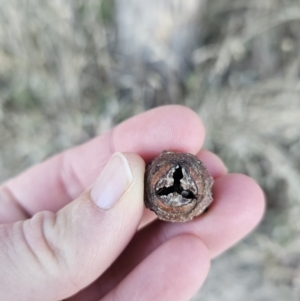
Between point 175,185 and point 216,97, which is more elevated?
point 175,185

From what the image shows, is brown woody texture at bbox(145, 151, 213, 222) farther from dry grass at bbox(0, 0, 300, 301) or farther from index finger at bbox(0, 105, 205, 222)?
dry grass at bbox(0, 0, 300, 301)

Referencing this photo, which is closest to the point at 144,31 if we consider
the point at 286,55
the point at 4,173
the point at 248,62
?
the point at 248,62

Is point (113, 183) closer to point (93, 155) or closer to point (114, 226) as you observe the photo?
point (114, 226)

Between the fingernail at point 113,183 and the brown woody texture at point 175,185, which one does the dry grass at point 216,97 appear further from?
the fingernail at point 113,183

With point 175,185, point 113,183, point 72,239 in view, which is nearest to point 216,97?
point 175,185

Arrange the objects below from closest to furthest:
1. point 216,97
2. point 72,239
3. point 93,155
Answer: point 72,239
point 93,155
point 216,97

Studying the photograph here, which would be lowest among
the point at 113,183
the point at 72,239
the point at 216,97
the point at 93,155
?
the point at 216,97

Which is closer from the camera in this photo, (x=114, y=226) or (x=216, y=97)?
(x=114, y=226)

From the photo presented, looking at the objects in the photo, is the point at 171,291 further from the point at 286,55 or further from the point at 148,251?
the point at 286,55
